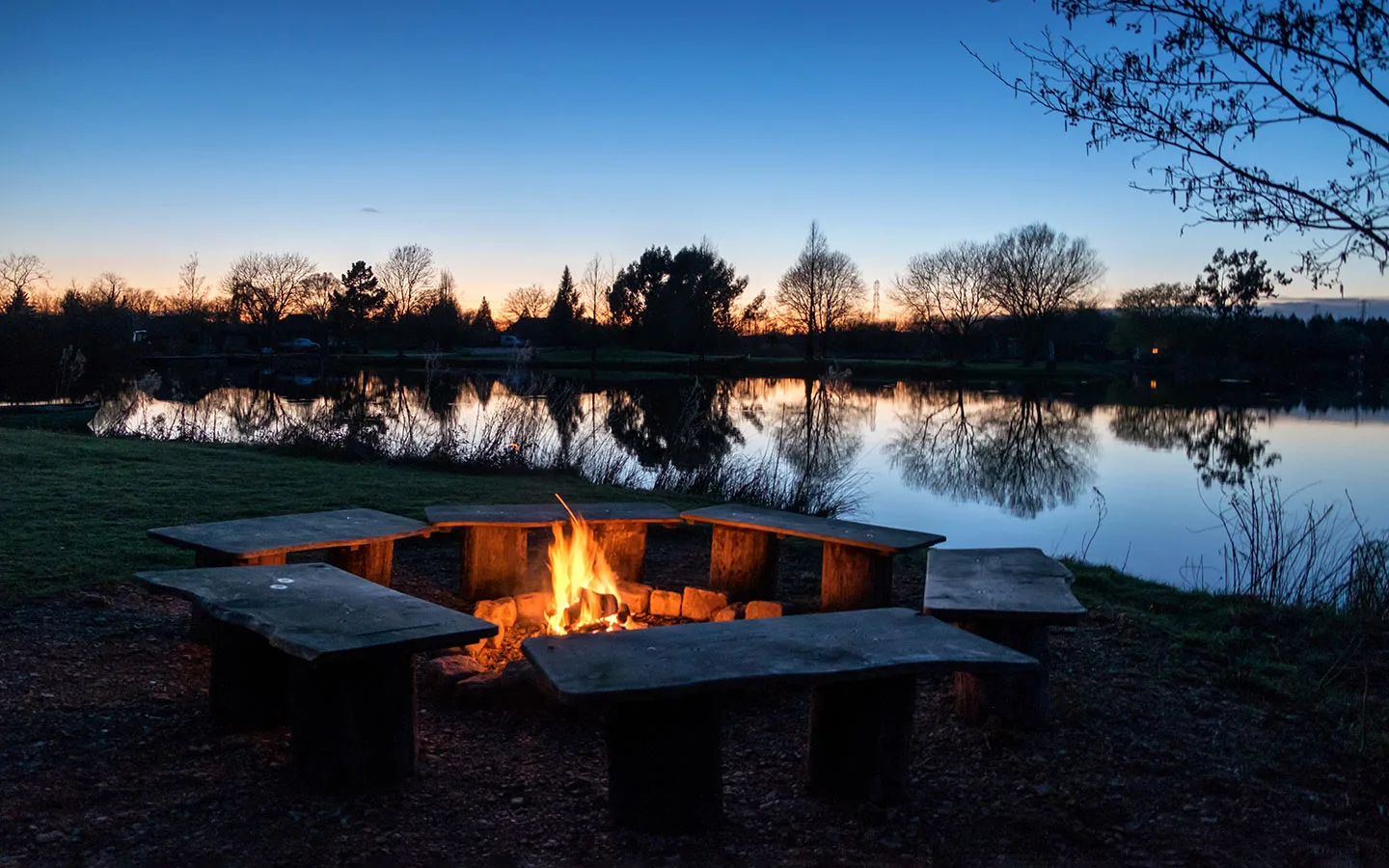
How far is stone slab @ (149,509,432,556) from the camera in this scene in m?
4.38

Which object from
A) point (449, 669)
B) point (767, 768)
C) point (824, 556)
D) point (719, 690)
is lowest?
point (767, 768)

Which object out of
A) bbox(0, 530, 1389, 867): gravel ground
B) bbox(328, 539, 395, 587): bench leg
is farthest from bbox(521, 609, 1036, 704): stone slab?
bbox(328, 539, 395, 587): bench leg

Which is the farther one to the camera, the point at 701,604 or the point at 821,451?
the point at 821,451

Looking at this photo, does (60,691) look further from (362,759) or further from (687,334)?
(687,334)

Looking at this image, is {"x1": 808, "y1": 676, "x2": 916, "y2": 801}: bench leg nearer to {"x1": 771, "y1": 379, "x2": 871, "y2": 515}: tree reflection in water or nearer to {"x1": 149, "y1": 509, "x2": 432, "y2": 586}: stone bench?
{"x1": 149, "y1": 509, "x2": 432, "y2": 586}: stone bench

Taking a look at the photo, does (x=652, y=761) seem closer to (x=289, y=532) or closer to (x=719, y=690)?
(x=719, y=690)

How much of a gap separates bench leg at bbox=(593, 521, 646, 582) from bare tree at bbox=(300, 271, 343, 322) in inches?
2345

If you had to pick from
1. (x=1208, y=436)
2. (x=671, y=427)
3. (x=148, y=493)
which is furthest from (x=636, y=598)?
(x=1208, y=436)

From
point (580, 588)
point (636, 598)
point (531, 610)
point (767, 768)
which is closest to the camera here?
point (767, 768)

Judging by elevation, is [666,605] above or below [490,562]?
below

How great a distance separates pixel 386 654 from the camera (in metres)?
3.02

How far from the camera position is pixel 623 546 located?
5887 mm

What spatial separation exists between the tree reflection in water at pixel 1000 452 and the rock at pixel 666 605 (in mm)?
8039

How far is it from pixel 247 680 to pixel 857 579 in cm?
310
